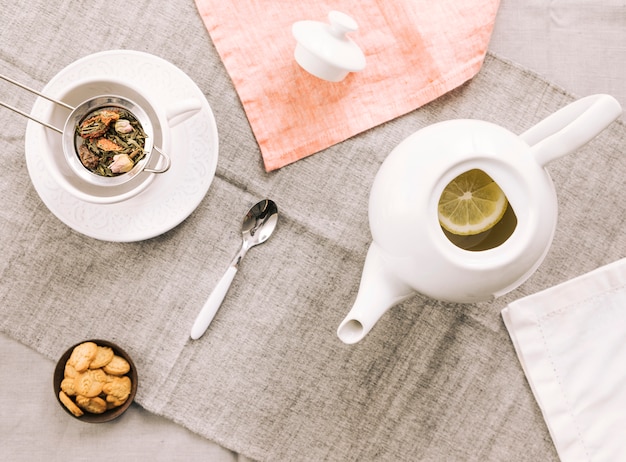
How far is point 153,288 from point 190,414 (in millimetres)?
199

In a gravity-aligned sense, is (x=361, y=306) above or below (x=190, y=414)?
above

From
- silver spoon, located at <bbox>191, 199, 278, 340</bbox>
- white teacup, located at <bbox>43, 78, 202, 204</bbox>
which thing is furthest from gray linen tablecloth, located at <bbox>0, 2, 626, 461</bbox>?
white teacup, located at <bbox>43, 78, 202, 204</bbox>

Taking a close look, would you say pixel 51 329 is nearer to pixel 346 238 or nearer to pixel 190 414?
pixel 190 414

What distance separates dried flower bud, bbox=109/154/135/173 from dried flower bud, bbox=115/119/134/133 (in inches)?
1.3

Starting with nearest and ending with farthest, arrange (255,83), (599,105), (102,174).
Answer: (599,105) → (102,174) → (255,83)

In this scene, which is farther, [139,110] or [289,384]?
[289,384]

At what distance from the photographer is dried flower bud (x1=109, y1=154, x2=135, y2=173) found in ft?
2.39

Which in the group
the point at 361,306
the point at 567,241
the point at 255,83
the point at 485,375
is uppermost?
the point at 255,83

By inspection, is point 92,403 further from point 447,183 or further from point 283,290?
point 447,183

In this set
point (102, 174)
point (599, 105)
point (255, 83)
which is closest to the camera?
point (599, 105)

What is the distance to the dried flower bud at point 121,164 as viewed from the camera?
73cm

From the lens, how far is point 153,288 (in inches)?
33.7

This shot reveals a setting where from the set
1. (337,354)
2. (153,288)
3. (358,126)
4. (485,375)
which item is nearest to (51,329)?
(153,288)

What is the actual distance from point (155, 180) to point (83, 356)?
0.90 feet
